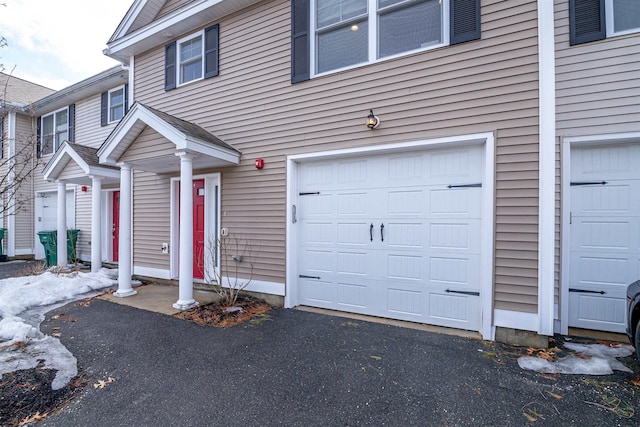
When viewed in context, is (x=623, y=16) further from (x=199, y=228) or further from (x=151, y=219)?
(x=151, y=219)

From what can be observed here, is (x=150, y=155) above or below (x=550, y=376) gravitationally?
above

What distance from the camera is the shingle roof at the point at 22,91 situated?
916 cm

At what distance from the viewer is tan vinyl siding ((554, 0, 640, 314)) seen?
3.25 meters

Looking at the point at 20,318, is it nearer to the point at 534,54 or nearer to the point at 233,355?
the point at 233,355

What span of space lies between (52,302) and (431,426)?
5888 mm

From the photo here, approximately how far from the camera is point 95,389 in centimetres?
241

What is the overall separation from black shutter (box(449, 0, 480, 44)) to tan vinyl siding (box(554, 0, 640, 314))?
1.09 m

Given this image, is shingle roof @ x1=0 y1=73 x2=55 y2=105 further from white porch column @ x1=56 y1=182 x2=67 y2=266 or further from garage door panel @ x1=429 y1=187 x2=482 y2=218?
garage door panel @ x1=429 y1=187 x2=482 y2=218

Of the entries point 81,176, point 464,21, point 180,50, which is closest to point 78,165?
point 81,176

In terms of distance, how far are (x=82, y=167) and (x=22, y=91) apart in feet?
24.4

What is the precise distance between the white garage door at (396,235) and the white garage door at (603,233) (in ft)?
4.41

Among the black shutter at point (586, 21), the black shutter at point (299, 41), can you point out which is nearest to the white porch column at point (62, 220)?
the black shutter at point (299, 41)

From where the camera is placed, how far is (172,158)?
4715 mm

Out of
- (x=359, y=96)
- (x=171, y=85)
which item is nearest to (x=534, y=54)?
(x=359, y=96)
